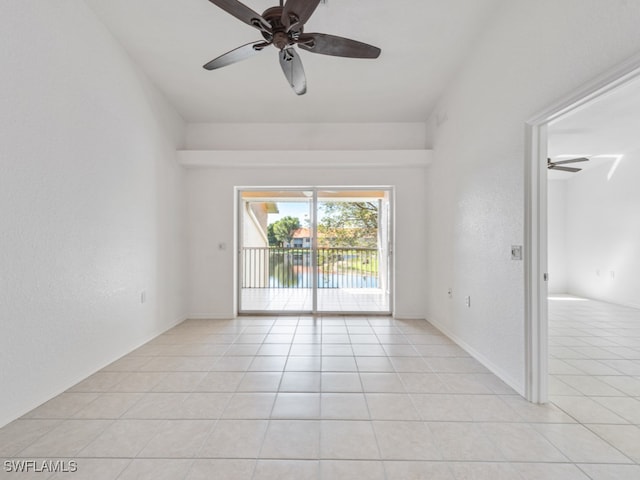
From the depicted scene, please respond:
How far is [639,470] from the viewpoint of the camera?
1.40m

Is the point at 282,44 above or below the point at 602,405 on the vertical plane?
above

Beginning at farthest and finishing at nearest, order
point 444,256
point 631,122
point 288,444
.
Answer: point 631,122
point 444,256
point 288,444

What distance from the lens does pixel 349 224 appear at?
15.1 feet

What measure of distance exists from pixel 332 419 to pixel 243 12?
2.54 meters

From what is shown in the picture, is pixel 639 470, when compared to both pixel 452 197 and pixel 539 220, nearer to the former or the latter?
pixel 539 220

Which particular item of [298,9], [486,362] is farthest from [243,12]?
[486,362]

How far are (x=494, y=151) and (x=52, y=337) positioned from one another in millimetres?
3677

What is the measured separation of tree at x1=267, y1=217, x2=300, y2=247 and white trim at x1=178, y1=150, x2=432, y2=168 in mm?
931

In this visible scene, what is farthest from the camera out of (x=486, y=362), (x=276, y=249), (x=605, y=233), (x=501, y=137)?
(x=605, y=233)

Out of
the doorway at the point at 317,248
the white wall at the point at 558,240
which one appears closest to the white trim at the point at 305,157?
the doorway at the point at 317,248

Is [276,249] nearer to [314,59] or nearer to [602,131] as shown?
[314,59]

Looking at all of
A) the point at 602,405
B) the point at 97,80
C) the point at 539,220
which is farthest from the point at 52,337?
the point at 602,405

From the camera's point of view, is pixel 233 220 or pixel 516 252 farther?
pixel 233 220

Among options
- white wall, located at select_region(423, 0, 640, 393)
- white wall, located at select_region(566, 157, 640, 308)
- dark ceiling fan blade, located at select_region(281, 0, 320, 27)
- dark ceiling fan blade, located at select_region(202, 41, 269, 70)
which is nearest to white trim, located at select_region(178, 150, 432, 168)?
white wall, located at select_region(423, 0, 640, 393)
